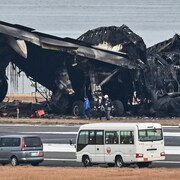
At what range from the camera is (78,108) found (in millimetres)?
69500

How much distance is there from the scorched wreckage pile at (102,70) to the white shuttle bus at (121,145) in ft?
93.3

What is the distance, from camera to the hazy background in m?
99.0

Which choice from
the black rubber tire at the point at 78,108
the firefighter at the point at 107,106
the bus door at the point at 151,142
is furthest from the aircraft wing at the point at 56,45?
the bus door at the point at 151,142

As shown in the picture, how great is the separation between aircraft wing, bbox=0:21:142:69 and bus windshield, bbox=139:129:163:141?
1122 inches

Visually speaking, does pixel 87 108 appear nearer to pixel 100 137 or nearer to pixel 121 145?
pixel 100 137

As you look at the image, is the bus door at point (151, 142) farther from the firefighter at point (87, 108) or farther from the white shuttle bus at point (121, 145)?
the firefighter at point (87, 108)

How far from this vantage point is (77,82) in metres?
72.6

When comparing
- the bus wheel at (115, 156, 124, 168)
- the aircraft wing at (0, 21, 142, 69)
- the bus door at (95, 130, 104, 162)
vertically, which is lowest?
the bus wheel at (115, 156, 124, 168)

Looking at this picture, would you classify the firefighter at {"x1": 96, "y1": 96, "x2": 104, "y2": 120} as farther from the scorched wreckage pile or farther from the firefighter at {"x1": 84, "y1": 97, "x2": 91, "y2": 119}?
the scorched wreckage pile

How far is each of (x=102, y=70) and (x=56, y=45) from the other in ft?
17.0

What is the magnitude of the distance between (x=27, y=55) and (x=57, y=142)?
20.4 m

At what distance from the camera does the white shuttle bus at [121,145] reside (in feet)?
125

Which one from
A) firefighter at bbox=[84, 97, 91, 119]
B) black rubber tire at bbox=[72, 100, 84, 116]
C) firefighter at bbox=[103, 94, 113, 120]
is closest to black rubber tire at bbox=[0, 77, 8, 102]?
black rubber tire at bbox=[72, 100, 84, 116]

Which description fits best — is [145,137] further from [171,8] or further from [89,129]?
[171,8]
